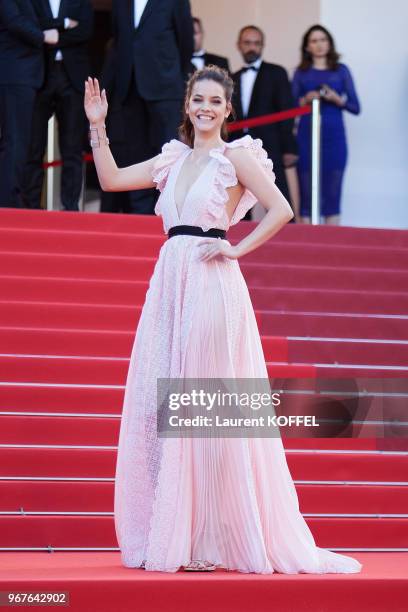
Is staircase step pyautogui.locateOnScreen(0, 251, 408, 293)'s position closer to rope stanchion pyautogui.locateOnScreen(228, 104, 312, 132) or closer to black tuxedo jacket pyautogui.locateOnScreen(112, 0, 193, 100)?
rope stanchion pyautogui.locateOnScreen(228, 104, 312, 132)

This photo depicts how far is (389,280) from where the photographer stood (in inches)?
339

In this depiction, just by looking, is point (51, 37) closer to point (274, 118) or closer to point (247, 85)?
point (274, 118)

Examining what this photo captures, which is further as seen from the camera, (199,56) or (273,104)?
(199,56)

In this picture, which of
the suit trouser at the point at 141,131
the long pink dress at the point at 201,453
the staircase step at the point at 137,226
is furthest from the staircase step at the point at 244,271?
the long pink dress at the point at 201,453

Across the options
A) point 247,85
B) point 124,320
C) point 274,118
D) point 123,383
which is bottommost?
point 123,383

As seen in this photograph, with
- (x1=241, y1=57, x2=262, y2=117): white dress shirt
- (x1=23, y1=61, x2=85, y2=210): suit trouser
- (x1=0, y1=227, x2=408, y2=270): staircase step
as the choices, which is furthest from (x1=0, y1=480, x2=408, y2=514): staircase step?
(x1=241, y1=57, x2=262, y2=117): white dress shirt

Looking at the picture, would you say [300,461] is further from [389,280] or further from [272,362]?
[389,280]

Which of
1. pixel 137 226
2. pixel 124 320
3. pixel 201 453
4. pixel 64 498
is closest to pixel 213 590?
pixel 201 453

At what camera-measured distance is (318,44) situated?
10.5m

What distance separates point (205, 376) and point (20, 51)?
4706 millimetres

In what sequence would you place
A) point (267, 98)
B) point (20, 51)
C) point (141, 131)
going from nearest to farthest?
point (20, 51) → point (141, 131) → point (267, 98)

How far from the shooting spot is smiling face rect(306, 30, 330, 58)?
10.4 m

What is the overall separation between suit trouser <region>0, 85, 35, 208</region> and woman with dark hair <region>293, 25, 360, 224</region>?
2.11 m

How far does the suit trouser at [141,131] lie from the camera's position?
9.34 m
